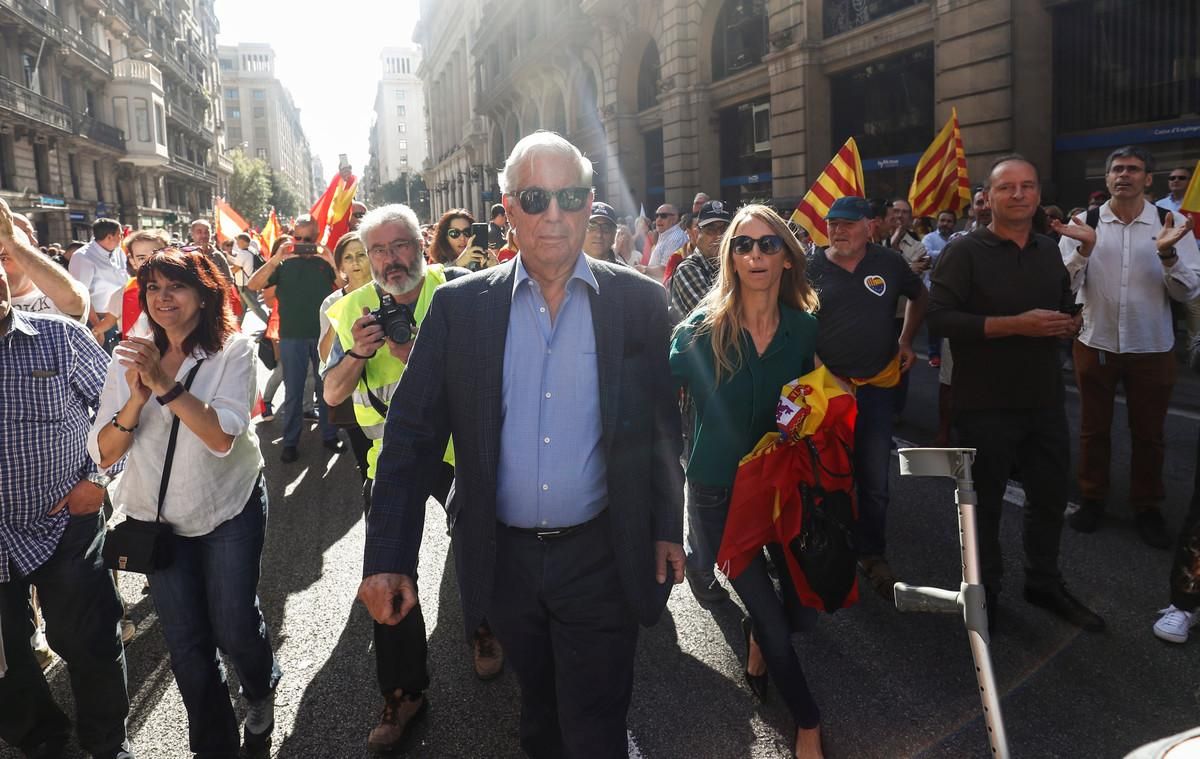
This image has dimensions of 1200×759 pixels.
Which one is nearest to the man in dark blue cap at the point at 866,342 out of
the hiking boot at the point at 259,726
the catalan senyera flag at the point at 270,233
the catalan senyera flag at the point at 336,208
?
the hiking boot at the point at 259,726

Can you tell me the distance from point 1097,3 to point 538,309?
12.6 metres

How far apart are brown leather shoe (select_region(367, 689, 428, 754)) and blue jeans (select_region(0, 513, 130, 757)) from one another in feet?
3.00

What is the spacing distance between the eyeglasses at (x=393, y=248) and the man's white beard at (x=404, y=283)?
0.08 meters

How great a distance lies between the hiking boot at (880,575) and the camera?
4164 millimetres

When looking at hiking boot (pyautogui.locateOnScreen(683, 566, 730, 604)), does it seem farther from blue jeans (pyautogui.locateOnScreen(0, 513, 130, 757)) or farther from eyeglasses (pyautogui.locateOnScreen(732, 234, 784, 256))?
blue jeans (pyautogui.locateOnScreen(0, 513, 130, 757))

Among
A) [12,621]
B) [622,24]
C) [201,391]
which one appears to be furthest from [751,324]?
[622,24]

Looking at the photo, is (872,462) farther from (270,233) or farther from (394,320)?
(270,233)

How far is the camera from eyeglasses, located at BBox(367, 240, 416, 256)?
348cm

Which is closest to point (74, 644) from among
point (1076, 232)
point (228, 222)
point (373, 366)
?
point (373, 366)

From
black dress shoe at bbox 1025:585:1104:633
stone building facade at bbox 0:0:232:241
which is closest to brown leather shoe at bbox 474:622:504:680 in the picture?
black dress shoe at bbox 1025:585:1104:633

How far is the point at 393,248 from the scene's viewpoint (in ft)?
11.4

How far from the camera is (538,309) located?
2.36 meters

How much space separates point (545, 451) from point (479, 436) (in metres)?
0.19

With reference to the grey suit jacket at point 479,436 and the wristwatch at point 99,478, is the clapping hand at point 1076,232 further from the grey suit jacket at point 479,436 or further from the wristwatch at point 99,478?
the wristwatch at point 99,478
